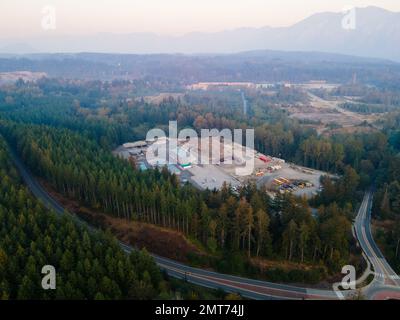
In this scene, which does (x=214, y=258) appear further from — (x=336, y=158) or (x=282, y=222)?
(x=336, y=158)

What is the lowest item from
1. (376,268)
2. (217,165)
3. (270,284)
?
(270,284)

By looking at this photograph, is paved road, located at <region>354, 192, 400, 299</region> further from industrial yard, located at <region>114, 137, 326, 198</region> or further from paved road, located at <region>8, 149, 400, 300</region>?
industrial yard, located at <region>114, 137, 326, 198</region>

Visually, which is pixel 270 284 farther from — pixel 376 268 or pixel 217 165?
pixel 217 165

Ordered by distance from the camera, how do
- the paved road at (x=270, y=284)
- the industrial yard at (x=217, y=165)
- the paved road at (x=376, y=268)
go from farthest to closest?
1. the industrial yard at (x=217, y=165)
2. the paved road at (x=270, y=284)
3. the paved road at (x=376, y=268)

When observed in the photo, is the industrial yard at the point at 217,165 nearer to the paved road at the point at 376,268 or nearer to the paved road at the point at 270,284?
the paved road at the point at 376,268

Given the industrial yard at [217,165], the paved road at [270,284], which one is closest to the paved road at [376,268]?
the paved road at [270,284]

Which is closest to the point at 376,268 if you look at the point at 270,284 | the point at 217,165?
the point at 270,284

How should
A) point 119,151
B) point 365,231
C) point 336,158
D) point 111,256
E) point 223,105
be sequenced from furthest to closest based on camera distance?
1. point 223,105
2. point 119,151
3. point 336,158
4. point 365,231
5. point 111,256
